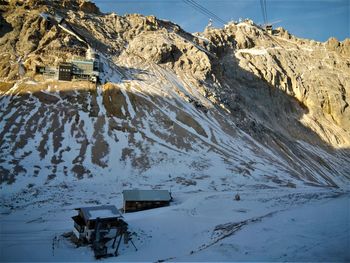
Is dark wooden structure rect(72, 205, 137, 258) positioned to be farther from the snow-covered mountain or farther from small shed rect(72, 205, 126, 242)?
the snow-covered mountain

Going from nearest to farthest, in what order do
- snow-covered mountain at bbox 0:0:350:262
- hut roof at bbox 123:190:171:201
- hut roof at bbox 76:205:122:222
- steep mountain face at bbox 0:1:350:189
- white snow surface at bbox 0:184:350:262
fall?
white snow surface at bbox 0:184:350:262, snow-covered mountain at bbox 0:0:350:262, hut roof at bbox 76:205:122:222, hut roof at bbox 123:190:171:201, steep mountain face at bbox 0:1:350:189

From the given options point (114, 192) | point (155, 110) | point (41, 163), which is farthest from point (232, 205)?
point (155, 110)

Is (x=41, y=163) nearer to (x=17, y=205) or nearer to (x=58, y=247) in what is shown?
(x=17, y=205)

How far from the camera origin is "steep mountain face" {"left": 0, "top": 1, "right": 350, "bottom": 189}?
56781mm

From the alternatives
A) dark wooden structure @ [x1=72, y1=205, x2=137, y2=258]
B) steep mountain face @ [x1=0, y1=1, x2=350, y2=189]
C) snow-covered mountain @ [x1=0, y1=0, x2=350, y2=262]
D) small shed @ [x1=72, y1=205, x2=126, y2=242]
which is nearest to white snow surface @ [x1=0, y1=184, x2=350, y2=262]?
snow-covered mountain @ [x1=0, y1=0, x2=350, y2=262]

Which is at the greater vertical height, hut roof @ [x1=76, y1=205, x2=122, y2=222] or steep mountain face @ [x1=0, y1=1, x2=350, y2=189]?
steep mountain face @ [x1=0, y1=1, x2=350, y2=189]

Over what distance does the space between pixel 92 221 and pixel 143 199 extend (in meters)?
11.9

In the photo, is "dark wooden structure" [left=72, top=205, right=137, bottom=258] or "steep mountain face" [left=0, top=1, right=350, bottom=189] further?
"steep mountain face" [left=0, top=1, right=350, bottom=189]

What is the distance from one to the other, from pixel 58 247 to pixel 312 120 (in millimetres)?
87975

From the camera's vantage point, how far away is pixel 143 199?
40.4 meters

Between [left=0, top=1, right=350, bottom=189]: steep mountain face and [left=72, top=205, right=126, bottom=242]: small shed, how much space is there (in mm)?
20592

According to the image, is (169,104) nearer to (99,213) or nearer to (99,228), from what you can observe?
(99,213)

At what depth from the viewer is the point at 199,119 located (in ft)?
240

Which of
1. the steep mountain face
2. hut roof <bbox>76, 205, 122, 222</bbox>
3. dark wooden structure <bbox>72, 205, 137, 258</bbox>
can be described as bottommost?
dark wooden structure <bbox>72, 205, 137, 258</bbox>
